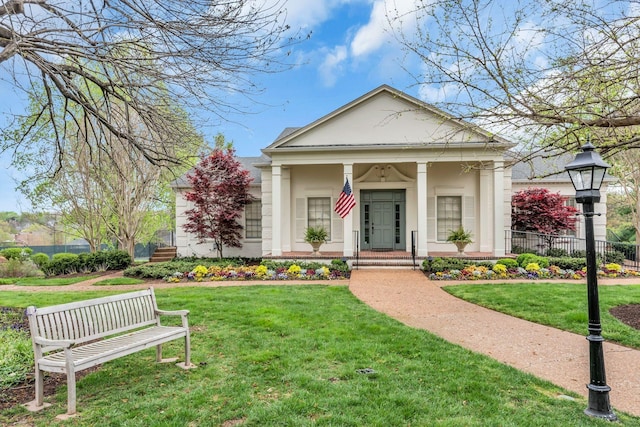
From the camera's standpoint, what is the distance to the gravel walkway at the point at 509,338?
13.9 feet

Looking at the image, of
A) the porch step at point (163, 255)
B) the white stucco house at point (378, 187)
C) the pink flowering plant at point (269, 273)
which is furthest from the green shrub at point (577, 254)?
the porch step at point (163, 255)

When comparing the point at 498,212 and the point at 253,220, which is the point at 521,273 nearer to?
the point at 498,212

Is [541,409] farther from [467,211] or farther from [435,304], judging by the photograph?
[467,211]

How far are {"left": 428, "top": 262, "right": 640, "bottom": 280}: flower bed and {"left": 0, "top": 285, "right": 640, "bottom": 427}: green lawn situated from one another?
19.4 feet

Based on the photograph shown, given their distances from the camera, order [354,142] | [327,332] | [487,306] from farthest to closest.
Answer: [354,142] → [487,306] → [327,332]

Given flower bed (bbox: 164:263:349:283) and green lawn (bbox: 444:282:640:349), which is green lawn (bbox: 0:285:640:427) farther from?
flower bed (bbox: 164:263:349:283)

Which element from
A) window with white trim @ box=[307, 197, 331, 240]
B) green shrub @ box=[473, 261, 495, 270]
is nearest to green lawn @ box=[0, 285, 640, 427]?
green shrub @ box=[473, 261, 495, 270]

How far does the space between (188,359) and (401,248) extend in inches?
464

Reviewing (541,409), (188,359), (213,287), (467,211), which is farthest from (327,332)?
(467,211)

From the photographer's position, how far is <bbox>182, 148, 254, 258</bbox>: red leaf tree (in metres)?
15.3

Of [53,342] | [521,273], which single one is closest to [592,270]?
[53,342]

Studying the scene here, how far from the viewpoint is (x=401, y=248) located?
15.2m

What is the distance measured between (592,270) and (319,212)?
12.4m

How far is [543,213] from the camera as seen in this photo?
48.6 ft
